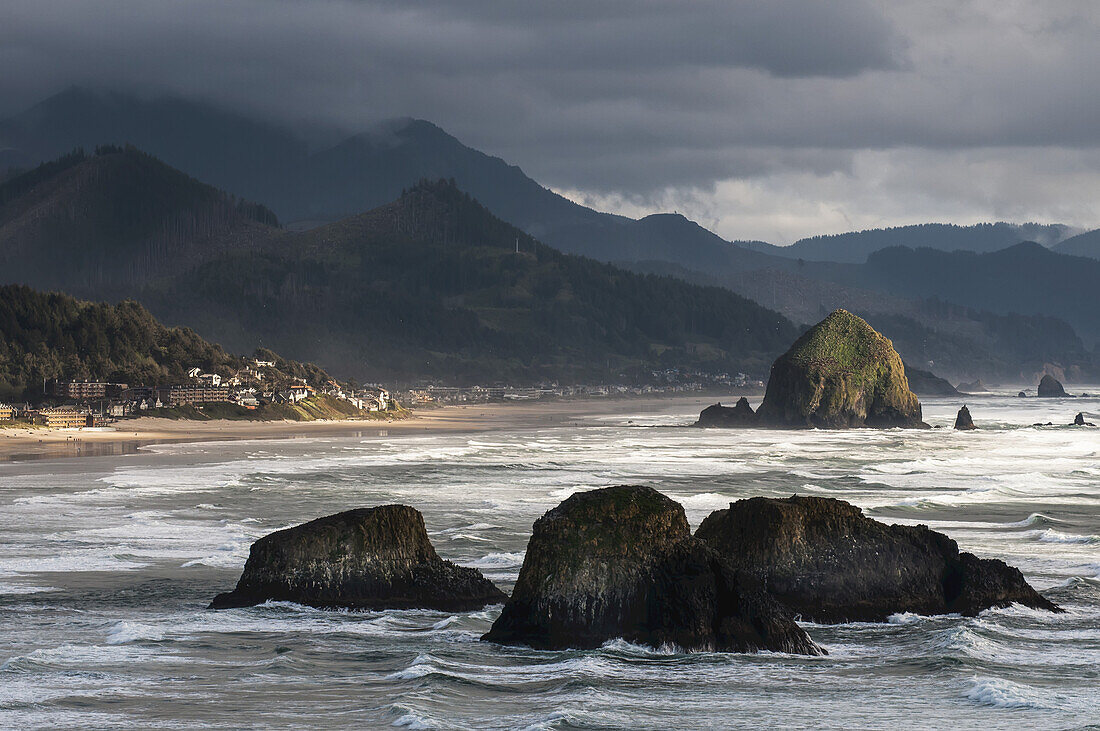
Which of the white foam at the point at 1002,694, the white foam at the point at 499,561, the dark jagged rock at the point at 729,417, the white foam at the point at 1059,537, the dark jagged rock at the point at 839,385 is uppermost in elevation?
the dark jagged rock at the point at 839,385

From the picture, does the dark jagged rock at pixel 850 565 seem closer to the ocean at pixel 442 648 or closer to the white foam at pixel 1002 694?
the ocean at pixel 442 648

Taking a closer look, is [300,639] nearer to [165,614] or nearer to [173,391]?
[165,614]

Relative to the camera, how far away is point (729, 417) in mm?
128875

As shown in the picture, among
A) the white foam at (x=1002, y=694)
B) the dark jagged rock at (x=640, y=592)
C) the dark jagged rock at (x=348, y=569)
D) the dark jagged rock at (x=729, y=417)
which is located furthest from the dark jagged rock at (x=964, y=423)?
the white foam at (x=1002, y=694)

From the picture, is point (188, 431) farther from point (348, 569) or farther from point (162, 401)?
point (348, 569)

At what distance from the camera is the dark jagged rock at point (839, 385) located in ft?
406

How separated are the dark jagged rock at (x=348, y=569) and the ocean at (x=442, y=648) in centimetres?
59

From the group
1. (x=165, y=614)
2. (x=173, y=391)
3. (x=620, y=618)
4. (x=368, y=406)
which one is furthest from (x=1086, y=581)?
(x=368, y=406)

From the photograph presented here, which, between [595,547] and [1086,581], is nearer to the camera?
[595,547]

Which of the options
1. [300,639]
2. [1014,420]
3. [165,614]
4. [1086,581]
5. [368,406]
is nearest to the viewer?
[300,639]

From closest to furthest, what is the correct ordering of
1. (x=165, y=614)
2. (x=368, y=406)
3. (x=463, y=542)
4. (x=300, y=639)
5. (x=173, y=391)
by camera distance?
(x=300, y=639)
(x=165, y=614)
(x=463, y=542)
(x=173, y=391)
(x=368, y=406)

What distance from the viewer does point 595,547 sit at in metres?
23.0

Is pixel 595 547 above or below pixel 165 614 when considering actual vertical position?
above

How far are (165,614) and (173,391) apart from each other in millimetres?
114313
